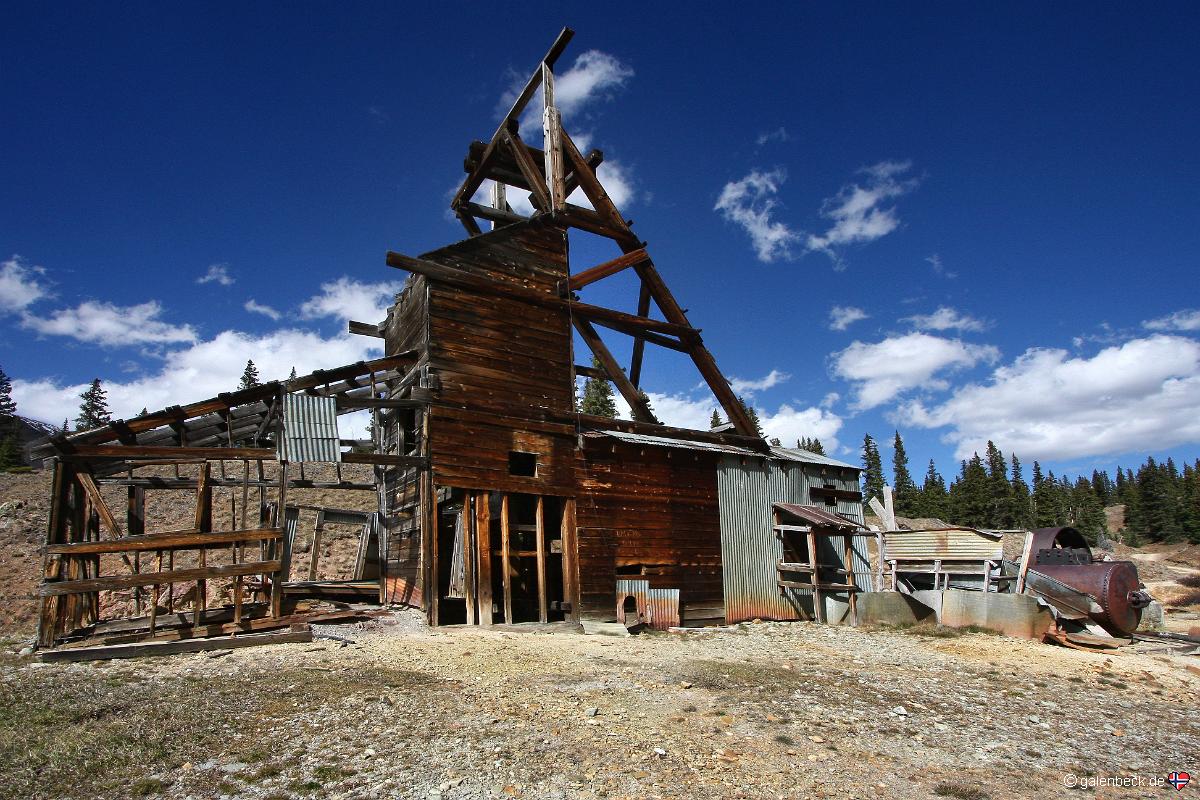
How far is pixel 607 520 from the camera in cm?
1902

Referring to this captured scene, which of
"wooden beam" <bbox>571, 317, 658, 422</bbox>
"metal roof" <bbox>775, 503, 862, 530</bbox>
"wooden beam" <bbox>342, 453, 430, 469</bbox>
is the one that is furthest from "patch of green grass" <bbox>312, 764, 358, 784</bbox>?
"metal roof" <bbox>775, 503, 862, 530</bbox>

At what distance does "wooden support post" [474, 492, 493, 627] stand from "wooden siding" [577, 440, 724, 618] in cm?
252

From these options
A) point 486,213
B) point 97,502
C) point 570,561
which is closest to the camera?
point 97,502

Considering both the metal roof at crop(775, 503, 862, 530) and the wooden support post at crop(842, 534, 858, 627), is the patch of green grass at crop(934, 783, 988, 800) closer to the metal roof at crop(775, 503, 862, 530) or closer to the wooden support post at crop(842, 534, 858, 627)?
the metal roof at crop(775, 503, 862, 530)

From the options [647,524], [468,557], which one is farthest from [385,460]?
[647,524]

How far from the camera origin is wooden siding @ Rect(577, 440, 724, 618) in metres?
18.6

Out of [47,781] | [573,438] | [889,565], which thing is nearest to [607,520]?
[573,438]

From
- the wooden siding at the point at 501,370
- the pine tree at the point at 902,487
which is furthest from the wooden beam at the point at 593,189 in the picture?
the pine tree at the point at 902,487

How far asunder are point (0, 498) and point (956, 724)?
38.0 metres

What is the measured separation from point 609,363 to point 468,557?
715 centimetres

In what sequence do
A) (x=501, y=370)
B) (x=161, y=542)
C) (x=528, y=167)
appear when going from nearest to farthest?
(x=161, y=542) < (x=501, y=370) < (x=528, y=167)

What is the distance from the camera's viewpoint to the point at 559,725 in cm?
849

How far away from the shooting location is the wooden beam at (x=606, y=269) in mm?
20938

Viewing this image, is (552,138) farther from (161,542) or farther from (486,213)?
(161,542)
